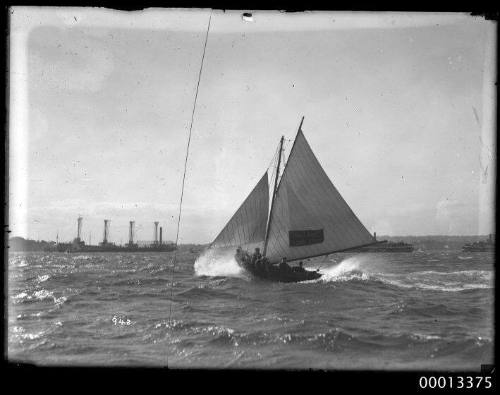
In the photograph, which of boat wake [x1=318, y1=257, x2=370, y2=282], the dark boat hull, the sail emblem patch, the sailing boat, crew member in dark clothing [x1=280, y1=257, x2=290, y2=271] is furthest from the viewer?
boat wake [x1=318, y1=257, x2=370, y2=282]

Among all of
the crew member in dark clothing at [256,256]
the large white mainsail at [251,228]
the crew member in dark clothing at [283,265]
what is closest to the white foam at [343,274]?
the crew member in dark clothing at [283,265]

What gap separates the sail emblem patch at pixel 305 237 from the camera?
13.9 metres

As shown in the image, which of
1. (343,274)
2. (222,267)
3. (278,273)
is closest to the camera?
(278,273)

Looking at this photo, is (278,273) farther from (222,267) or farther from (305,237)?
(222,267)

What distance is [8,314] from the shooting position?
19.3ft

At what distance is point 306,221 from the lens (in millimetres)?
14023

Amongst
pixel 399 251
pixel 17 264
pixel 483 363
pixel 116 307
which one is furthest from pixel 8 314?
pixel 399 251

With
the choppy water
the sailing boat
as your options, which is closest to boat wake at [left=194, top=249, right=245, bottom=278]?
the sailing boat

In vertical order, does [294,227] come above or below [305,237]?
above

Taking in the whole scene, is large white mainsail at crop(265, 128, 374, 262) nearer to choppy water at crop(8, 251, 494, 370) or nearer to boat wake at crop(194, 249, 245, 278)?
boat wake at crop(194, 249, 245, 278)

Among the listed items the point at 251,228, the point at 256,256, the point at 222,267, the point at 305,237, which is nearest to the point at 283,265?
the point at 256,256

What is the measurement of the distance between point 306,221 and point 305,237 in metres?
0.58

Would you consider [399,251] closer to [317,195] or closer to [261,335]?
[317,195]

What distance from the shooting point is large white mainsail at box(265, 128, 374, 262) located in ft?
42.8
